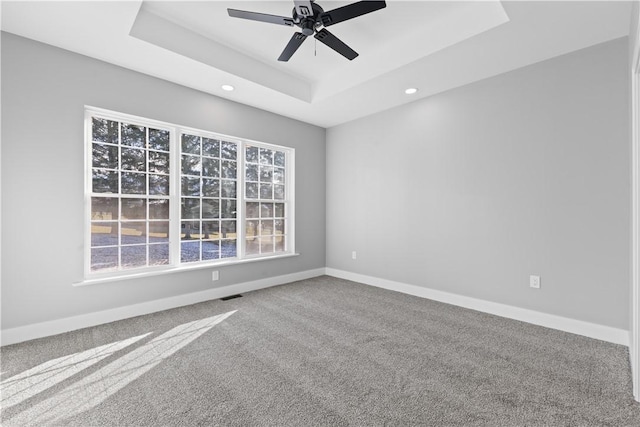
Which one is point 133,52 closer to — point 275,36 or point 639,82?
point 275,36

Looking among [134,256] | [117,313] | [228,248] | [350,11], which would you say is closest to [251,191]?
[228,248]

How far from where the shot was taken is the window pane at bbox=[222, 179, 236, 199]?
4.16 metres

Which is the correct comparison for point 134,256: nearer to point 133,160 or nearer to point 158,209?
point 158,209

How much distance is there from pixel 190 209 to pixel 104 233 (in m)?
0.96

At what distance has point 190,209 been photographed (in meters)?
3.82

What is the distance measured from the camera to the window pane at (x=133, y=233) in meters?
3.28

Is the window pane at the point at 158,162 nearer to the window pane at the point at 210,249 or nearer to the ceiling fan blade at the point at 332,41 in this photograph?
the window pane at the point at 210,249

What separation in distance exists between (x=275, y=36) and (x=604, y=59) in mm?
3188

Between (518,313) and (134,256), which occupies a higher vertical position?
(134,256)

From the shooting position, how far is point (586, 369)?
220 centimetres

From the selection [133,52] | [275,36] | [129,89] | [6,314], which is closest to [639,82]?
[275,36]

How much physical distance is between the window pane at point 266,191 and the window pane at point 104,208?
196 cm

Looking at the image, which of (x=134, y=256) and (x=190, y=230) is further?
(x=190, y=230)

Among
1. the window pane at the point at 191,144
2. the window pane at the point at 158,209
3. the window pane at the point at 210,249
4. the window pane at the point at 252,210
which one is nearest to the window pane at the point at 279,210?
the window pane at the point at 252,210
